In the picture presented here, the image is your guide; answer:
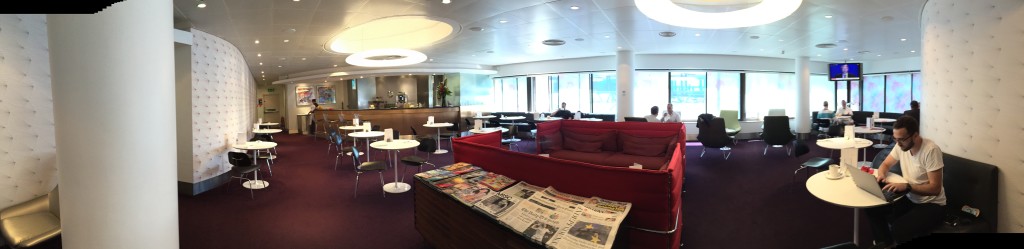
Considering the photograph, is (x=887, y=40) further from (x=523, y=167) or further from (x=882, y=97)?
(x=523, y=167)

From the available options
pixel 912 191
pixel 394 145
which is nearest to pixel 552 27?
pixel 394 145

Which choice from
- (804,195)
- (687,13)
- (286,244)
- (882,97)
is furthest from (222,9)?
(882,97)

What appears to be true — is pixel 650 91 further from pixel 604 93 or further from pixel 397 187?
pixel 397 187

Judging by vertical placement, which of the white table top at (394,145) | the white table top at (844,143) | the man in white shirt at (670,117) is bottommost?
the white table top at (844,143)

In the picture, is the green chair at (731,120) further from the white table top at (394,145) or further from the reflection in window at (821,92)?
the white table top at (394,145)

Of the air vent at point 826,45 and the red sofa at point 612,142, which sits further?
the air vent at point 826,45

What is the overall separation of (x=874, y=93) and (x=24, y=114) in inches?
656

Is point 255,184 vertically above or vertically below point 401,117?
below

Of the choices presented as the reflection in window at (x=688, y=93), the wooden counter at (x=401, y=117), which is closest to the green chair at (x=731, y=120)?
the reflection in window at (x=688, y=93)

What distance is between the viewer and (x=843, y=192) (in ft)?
9.06

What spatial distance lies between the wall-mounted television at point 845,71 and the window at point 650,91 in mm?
4241

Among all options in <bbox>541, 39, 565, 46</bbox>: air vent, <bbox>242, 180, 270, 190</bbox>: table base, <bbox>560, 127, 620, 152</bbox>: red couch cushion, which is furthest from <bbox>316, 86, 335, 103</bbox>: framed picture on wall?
<bbox>560, 127, 620, 152</bbox>: red couch cushion

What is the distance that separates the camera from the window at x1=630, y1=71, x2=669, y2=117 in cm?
1127

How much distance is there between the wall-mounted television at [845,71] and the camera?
1098 centimetres
